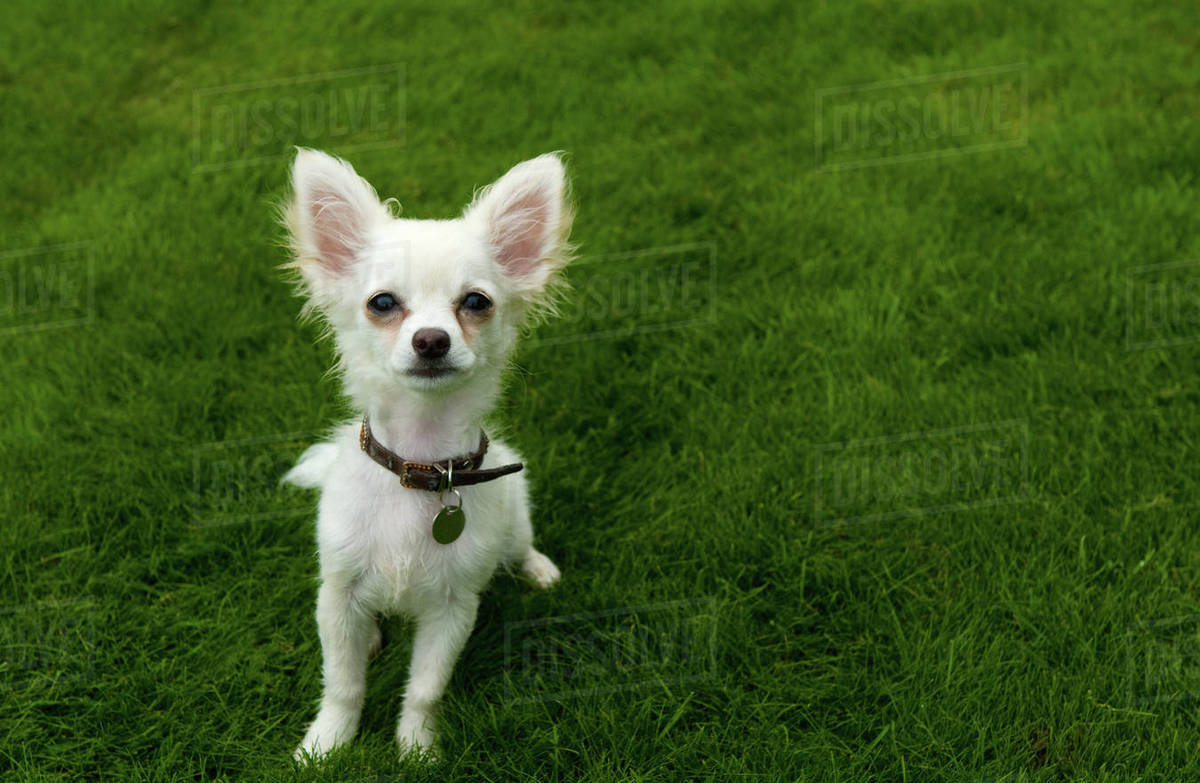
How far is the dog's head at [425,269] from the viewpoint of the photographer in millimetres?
2305

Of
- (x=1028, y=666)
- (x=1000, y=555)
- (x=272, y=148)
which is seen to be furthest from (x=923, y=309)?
(x=272, y=148)

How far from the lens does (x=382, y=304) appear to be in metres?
2.36

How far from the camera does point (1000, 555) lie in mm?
3270

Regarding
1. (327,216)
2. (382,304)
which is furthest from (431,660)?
(327,216)

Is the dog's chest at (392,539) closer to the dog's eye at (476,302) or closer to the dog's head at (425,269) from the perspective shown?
the dog's head at (425,269)

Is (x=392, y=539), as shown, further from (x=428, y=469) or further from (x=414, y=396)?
(x=414, y=396)

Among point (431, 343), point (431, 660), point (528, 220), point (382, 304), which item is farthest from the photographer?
point (431, 660)

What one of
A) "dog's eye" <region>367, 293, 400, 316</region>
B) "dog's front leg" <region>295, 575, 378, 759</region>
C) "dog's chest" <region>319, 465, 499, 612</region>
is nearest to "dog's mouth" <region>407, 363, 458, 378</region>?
"dog's eye" <region>367, 293, 400, 316</region>

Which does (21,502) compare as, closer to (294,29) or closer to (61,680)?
(61,680)

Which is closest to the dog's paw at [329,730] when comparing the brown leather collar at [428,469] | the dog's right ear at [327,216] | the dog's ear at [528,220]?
the brown leather collar at [428,469]

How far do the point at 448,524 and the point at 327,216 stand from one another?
87cm

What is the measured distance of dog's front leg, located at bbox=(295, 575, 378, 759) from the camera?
263cm

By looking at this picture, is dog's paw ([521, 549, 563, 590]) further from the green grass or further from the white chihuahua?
the white chihuahua

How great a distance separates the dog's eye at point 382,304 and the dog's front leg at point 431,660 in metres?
0.86
